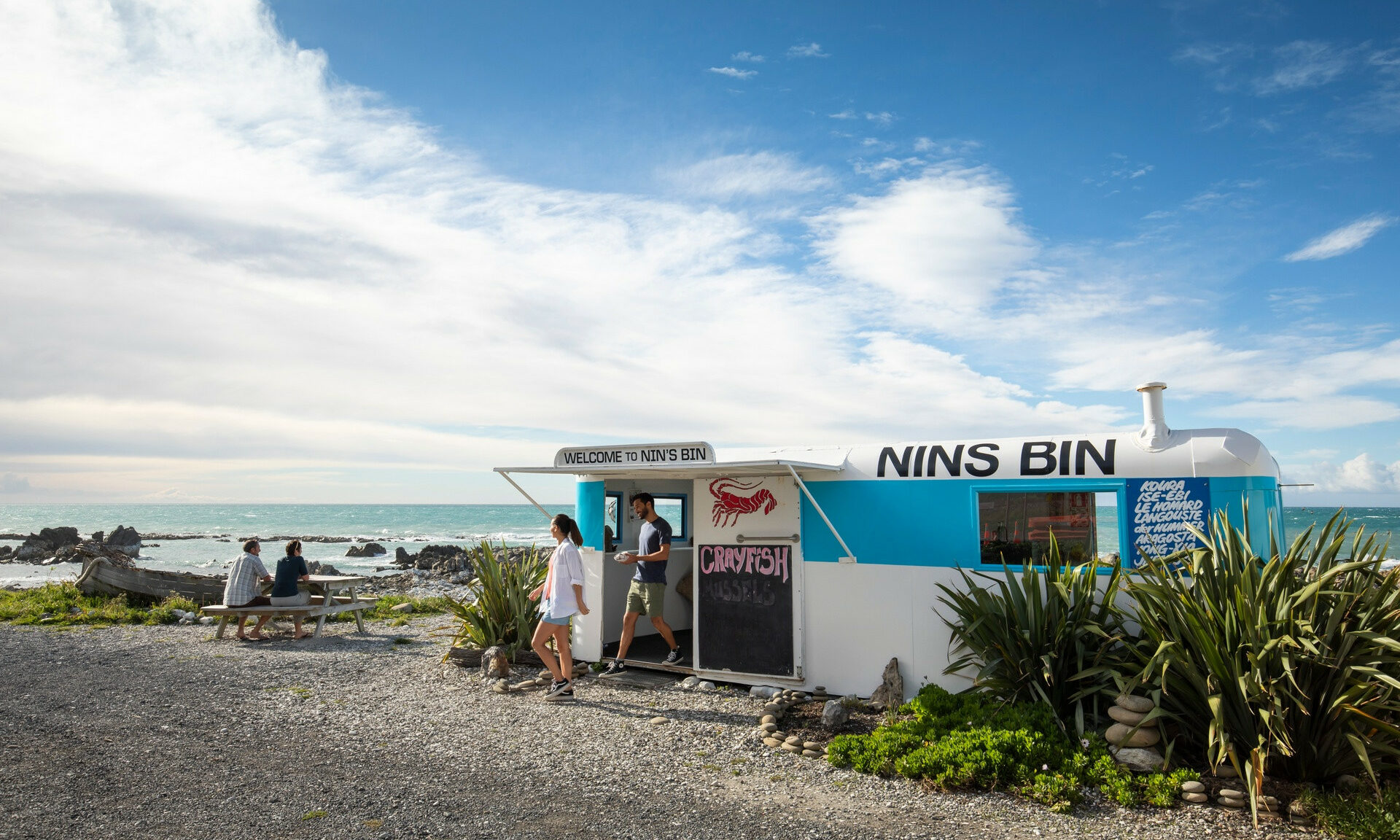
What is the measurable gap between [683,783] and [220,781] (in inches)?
126

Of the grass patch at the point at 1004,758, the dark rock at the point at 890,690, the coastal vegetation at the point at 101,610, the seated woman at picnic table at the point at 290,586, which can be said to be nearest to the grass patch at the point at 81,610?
the coastal vegetation at the point at 101,610

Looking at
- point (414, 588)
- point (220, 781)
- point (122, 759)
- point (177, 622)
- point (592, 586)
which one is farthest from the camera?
point (414, 588)

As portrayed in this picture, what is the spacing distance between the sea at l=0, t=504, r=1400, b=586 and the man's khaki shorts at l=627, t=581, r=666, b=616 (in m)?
4.46

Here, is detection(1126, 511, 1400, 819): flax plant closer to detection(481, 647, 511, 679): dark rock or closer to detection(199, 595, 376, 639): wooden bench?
detection(481, 647, 511, 679): dark rock

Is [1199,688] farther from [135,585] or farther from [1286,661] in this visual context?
[135,585]

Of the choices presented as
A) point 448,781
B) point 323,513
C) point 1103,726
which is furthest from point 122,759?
point 323,513

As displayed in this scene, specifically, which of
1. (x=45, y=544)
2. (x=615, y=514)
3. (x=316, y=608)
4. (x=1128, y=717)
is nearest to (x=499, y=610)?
(x=615, y=514)

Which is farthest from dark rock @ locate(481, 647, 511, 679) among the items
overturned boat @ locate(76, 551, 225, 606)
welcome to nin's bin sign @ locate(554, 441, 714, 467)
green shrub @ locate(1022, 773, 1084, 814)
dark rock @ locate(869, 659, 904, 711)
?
overturned boat @ locate(76, 551, 225, 606)

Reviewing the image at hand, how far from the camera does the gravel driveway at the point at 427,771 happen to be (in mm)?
4996

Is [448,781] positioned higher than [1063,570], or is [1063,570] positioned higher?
[1063,570]

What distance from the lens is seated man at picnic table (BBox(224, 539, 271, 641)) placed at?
12.0m

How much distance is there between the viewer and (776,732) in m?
6.90

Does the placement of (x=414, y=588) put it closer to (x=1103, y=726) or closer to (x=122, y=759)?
(x=122, y=759)

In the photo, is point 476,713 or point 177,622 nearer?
point 476,713
